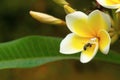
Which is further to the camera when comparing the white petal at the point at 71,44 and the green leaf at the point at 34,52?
the green leaf at the point at 34,52

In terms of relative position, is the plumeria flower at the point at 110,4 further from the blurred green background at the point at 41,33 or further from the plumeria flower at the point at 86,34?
the blurred green background at the point at 41,33

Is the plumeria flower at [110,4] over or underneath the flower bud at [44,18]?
over

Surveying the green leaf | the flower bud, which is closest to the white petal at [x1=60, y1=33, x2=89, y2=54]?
the flower bud

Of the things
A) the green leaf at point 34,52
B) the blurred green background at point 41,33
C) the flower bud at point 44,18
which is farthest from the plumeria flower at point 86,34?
the blurred green background at point 41,33

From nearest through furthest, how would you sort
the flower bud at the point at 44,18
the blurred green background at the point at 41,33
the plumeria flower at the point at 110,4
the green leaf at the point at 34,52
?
the plumeria flower at the point at 110,4 < the flower bud at the point at 44,18 < the green leaf at the point at 34,52 < the blurred green background at the point at 41,33

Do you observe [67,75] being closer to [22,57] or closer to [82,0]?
[82,0]

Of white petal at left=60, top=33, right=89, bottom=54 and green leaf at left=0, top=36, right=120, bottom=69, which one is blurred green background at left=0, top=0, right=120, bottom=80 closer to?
green leaf at left=0, top=36, right=120, bottom=69

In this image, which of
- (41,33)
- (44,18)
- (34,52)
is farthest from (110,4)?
(41,33)
